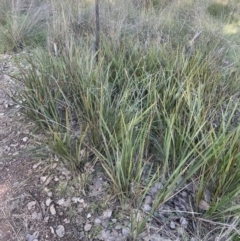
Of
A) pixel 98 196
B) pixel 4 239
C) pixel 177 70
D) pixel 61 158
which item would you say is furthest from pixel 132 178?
pixel 177 70

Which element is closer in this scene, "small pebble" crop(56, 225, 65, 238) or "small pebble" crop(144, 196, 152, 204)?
"small pebble" crop(56, 225, 65, 238)

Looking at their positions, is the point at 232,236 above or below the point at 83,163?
above

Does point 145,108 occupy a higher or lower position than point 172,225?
higher

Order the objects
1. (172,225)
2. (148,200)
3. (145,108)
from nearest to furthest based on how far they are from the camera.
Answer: (172,225), (148,200), (145,108)

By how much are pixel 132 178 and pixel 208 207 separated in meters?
0.41

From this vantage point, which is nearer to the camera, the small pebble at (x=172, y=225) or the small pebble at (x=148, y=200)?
the small pebble at (x=172, y=225)

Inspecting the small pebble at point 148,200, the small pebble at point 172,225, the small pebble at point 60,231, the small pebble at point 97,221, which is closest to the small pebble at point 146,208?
the small pebble at point 148,200

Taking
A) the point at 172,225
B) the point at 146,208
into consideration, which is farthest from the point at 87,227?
the point at 172,225

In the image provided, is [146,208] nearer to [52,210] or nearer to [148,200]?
[148,200]

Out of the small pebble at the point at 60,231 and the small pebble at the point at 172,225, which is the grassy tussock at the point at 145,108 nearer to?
the small pebble at the point at 172,225

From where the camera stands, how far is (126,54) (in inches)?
103

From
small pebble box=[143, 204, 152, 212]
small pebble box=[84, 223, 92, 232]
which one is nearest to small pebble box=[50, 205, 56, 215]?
small pebble box=[84, 223, 92, 232]

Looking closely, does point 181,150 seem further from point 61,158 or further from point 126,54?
point 126,54

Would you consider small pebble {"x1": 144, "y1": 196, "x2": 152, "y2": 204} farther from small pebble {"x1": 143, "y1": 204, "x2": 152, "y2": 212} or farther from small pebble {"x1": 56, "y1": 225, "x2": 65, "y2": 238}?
small pebble {"x1": 56, "y1": 225, "x2": 65, "y2": 238}
